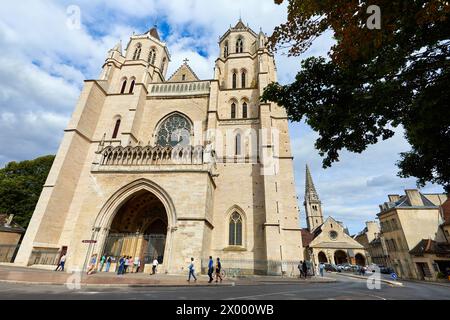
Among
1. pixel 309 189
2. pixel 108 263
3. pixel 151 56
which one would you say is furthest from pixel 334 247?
pixel 151 56

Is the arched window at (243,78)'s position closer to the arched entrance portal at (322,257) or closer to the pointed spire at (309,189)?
the arched entrance portal at (322,257)

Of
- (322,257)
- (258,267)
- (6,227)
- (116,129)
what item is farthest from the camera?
(322,257)

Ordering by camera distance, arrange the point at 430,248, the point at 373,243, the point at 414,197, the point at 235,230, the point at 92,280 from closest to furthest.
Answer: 1. the point at 92,280
2. the point at 235,230
3. the point at 430,248
4. the point at 414,197
5. the point at 373,243

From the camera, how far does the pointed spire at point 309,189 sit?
65.4 m

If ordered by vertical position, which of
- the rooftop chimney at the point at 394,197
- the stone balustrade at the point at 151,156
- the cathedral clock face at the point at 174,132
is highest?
the cathedral clock face at the point at 174,132

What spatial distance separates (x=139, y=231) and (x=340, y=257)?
4534 cm

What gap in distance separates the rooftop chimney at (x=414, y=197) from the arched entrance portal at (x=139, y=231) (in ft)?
94.6

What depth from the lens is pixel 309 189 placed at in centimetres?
6694

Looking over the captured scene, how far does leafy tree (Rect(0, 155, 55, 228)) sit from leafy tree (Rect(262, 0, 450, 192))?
28606 millimetres

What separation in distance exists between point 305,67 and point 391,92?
2.05 meters

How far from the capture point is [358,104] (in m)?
5.32

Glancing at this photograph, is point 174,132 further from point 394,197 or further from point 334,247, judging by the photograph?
point 334,247

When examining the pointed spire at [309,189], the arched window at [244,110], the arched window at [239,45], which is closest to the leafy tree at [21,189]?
the arched window at [244,110]
